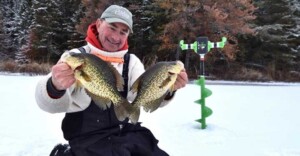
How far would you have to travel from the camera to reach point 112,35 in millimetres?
2387

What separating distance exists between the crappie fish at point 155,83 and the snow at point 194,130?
1.93 m

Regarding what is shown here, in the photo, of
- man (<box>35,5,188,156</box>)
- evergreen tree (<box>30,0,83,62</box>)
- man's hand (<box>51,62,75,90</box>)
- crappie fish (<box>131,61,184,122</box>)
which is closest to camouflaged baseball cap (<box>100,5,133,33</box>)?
man (<box>35,5,188,156</box>)

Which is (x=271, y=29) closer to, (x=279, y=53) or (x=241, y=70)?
(x=279, y=53)

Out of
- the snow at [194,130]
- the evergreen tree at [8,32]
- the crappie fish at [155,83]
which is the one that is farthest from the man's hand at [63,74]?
the evergreen tree at [8,32]

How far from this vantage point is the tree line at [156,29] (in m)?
17.1

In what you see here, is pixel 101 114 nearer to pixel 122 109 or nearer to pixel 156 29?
pixel 122 109

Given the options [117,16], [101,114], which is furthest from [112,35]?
[101,114]

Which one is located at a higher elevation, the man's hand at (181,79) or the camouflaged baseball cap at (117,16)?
the camouflaged baseball cap at (117,16)

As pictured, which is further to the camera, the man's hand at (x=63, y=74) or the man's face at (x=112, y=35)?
the man's face at (x=112, y=35)

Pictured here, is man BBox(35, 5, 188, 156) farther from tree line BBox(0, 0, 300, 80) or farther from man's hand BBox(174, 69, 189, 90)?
tree line BBox(0, 0, 300, 80)

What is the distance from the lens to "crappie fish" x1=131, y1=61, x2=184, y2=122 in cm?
204

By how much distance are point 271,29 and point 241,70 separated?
3463 mm

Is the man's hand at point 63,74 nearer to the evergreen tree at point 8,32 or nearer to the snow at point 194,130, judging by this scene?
the snow at point 194,130

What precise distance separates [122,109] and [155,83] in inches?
9.3
